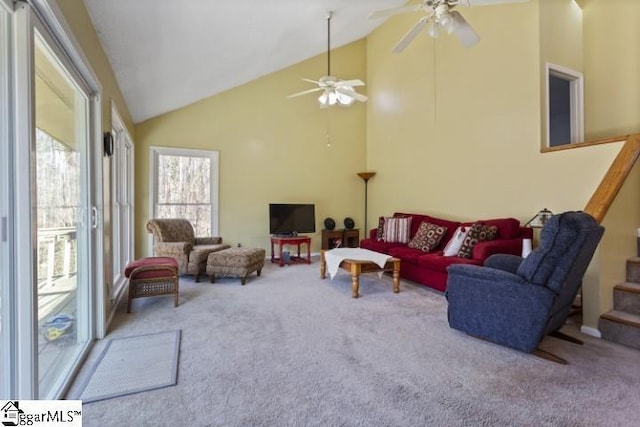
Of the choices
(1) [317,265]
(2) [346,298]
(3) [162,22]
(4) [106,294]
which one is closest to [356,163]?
(1) [317,265]

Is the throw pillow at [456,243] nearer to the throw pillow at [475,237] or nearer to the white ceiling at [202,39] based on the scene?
the throw pillow at [475,237]

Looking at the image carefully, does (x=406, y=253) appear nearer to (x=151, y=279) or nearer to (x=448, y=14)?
(x=448, y=14)

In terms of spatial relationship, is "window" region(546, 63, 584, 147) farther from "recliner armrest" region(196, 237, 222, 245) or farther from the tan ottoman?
"recliner armrest" region(196, 237, 222, 245)

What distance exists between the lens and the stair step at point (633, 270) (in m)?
2.78

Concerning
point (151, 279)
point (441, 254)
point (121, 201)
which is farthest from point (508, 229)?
point (121, 201)

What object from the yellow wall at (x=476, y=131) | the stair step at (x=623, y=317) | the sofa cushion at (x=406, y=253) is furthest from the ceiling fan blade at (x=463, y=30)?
the stair step at (x=623, y=317)

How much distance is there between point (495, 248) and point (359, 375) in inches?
90.7

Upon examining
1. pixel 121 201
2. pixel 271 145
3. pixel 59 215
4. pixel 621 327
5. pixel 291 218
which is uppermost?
pixel 271 145

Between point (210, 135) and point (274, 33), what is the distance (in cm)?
229

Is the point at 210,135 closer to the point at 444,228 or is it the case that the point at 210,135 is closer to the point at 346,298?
the point at 346,298

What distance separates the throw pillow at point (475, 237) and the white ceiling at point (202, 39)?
11.1 feet

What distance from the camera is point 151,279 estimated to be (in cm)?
333

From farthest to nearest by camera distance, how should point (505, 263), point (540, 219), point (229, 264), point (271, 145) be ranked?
point (271, 145)
point (229, 264)
point (540, 219)
point (505, 263)

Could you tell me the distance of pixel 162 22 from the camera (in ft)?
8.79
